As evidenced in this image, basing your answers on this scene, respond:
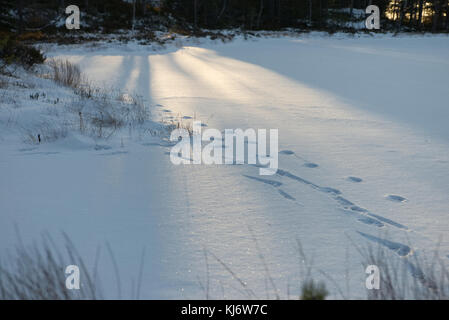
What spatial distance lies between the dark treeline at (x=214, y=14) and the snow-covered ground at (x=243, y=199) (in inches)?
898

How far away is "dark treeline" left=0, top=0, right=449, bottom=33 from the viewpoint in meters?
26.6

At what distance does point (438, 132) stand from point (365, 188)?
8.59ft

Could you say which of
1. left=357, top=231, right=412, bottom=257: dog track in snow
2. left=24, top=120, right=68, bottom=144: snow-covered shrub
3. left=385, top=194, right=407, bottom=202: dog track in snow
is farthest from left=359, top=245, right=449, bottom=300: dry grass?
left=24, top=120, right=68, bottom=144: snow-covered shrub

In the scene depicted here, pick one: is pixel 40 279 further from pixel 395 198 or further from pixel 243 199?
pixel 395 198

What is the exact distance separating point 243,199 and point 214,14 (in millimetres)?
36818

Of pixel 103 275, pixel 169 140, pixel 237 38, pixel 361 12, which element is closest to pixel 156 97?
pixel 169 140

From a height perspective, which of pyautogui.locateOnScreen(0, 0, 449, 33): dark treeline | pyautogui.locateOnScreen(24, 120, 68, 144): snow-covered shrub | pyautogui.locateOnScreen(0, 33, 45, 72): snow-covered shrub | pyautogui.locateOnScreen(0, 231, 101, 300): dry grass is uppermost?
pyautogui.locateOnScreen(0, 0, 449, 33): dark treeline

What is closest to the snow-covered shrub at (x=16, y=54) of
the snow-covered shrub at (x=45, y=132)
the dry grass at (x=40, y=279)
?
the snow-covered shrub at (x=45, y=132)

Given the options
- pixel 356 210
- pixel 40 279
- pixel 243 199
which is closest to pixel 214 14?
pixel 243 199

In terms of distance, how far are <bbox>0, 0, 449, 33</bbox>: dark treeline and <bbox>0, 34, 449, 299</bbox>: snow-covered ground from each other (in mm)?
22807

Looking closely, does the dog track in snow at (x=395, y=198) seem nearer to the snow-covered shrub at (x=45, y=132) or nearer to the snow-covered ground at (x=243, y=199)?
the snow-covered ground at (x=243, y=199)

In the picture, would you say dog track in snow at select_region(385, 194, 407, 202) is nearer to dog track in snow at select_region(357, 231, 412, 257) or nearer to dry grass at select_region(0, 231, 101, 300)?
dog track in snow at select_region(357, 231, 412, 257)

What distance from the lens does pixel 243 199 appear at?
296 centimetres

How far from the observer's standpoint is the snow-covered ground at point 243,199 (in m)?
2.03
